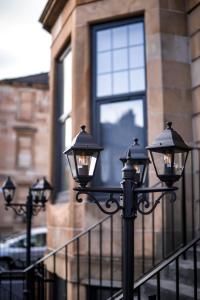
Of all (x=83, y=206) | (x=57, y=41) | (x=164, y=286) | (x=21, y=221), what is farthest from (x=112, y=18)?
(x=21, y=221)

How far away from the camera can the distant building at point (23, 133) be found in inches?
977

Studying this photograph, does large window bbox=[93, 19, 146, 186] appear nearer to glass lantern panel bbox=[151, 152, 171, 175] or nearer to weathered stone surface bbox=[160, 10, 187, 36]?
weathered stone surface bbox=[160, 10, 187, 36]

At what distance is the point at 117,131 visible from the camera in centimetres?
659

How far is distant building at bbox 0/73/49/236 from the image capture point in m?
24.8

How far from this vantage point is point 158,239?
19.2 feet

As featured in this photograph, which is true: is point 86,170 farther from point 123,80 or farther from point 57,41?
point 57,41

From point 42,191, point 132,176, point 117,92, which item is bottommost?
point 42,191

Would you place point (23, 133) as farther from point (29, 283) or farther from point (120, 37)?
point (29, 283)

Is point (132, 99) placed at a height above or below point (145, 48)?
below

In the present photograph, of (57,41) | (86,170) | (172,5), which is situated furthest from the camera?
(57,41)

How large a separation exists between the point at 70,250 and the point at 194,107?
2627 millimetres

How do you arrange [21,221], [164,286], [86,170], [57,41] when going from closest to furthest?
1. [86,170]
2. [164,286]
3. [57,41]
4. [21,221]

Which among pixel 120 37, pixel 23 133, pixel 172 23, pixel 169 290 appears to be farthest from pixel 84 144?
pixel 23 133

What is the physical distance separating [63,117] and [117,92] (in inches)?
58.8
